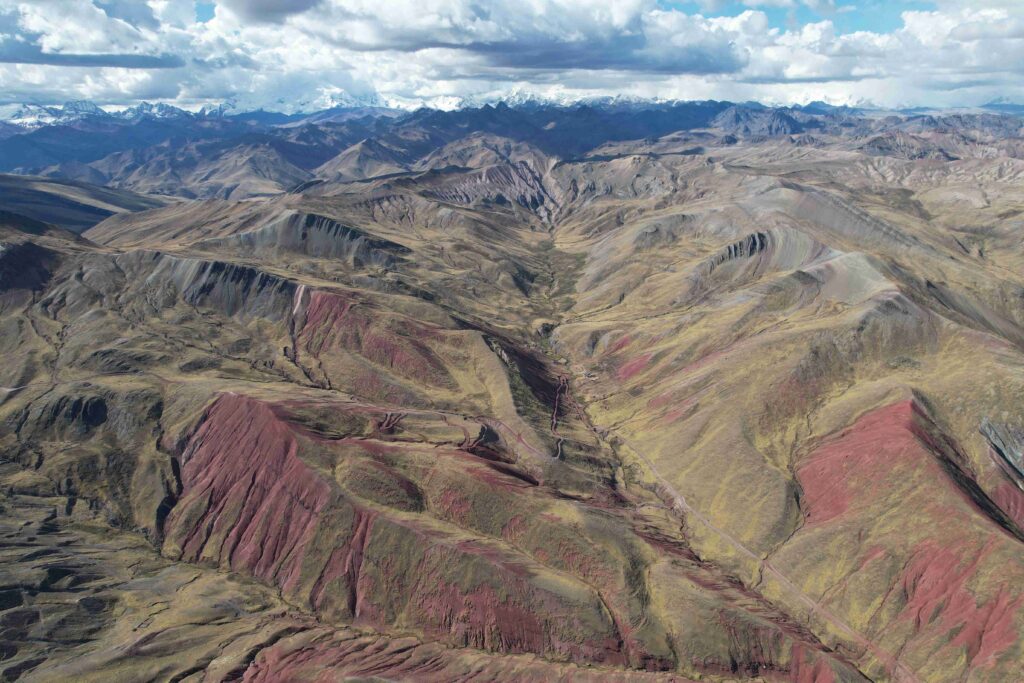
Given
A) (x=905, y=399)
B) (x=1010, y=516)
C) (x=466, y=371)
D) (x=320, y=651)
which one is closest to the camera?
(x=320, y=651)

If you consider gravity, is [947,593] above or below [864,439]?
below

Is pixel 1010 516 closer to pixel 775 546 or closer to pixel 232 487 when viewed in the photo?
pixel 775 546

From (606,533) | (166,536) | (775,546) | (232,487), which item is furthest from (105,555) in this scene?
(775,546)

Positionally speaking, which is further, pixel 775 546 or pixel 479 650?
pixel 775 546

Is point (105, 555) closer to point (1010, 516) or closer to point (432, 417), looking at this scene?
point (432, 417)

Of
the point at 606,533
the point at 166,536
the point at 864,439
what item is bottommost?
the point at 166,536

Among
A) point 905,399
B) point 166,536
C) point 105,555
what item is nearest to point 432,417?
point 166,536

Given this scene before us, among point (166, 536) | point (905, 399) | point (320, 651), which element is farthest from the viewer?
point (905, 399)

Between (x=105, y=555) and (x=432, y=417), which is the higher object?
(x=432, y=417)

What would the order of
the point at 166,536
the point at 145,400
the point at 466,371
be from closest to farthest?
the point at 166,536
the point at 145,400
the point at 466,371
